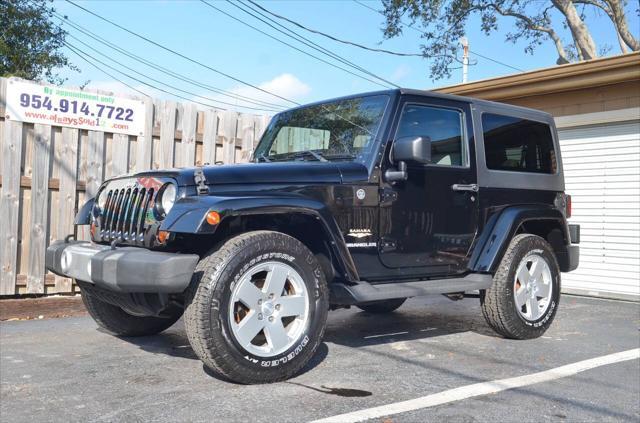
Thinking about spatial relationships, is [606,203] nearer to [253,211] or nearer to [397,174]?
[397,174]

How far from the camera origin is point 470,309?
23.4 ft

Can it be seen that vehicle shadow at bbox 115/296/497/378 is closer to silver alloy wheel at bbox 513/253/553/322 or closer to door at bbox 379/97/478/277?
silver alloy wheel at bbox 513/253/553/322

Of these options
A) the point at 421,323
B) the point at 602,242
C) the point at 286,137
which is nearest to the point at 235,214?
the point at 286,137

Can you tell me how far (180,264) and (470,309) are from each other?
4536 millimetres

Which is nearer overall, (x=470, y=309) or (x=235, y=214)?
(x=235, y=214)

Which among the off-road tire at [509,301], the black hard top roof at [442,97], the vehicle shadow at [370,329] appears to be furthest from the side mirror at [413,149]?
the vehicle shadow at [370,329]

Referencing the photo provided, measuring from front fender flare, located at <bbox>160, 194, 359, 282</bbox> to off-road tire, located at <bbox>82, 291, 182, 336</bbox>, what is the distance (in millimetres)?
1469

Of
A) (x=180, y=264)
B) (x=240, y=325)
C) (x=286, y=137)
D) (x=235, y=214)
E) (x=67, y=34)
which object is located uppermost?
(x=67, y=34)

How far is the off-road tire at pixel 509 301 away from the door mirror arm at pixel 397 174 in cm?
134

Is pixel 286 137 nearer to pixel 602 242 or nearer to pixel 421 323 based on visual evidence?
pixel 421 323

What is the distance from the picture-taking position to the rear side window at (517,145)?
5.46 metres

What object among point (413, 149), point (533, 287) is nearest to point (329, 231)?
point (413, 149)

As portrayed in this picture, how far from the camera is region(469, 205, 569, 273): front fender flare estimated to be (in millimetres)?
5133

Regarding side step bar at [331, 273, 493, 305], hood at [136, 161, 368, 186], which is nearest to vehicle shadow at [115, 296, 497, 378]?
side step bar at [331, 273, 493, 305]
